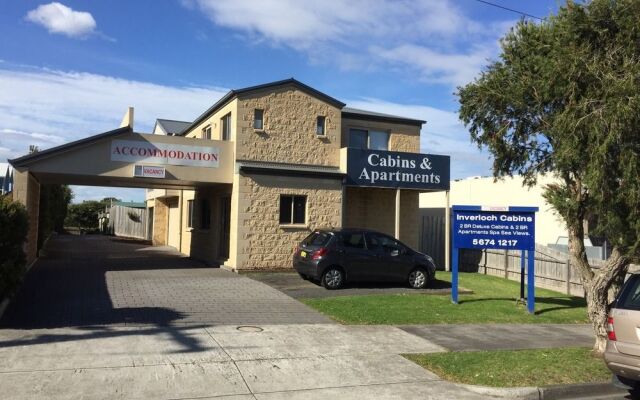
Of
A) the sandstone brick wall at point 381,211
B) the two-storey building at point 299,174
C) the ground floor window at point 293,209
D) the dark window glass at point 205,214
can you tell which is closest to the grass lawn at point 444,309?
the two-storey building at point 299,174

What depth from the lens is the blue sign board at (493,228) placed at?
13.6 meters

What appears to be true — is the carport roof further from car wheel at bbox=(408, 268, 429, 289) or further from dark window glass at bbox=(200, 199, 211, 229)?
car wheel at bbox=(408, 268, 429, 289)

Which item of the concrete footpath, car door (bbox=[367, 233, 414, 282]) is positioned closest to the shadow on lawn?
car door (bbox=[367, 233, 414, 282])

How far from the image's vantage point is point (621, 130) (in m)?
8.14

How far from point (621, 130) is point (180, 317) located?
776 cm

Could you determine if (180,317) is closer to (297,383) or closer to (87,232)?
(297,383)

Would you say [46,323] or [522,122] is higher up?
[522,122]

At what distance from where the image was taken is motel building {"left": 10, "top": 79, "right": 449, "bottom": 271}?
56.4 ft

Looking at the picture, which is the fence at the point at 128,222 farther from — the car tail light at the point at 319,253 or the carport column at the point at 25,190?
the car tail light at the point at 319,253

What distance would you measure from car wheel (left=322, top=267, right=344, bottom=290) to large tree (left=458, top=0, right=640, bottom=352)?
5.73 metres

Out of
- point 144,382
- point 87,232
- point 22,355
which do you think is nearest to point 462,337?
point 144,382

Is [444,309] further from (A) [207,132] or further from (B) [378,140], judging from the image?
(A) [207,132]

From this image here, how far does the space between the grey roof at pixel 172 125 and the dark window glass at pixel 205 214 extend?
6.22 metres

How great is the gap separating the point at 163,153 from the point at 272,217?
12.8 ft
